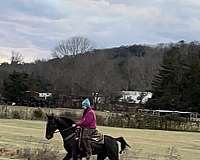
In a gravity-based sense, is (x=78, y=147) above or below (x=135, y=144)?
above

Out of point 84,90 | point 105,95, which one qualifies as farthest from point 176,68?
point 84,90

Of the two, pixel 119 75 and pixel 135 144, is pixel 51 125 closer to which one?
pixel 135 144

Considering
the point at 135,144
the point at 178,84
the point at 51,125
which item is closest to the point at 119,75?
the point at 178,84

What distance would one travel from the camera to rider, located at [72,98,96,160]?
1733 cm

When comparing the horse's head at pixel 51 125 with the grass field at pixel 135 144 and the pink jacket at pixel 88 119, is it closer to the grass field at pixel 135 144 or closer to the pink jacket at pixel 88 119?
the pink jacket at pixel 88 119

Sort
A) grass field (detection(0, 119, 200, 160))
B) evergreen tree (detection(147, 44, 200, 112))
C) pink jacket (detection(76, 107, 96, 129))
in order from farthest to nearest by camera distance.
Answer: evergreen tree (detection(147, 44, 200, 112)) → grass field (detection(0, 119, 200, 160)) → pink jacket (detection(76, 107, 96, 129))

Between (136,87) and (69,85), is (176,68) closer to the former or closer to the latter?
(69,85)

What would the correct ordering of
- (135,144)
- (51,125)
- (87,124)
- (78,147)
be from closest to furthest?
(87,124) < (78,147) < (51,125) < (135,144)

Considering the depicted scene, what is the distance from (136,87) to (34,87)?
57011mm

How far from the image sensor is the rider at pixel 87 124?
56.9ft

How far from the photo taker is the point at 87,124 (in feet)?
57.4

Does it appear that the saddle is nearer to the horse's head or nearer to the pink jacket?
the pink jacket

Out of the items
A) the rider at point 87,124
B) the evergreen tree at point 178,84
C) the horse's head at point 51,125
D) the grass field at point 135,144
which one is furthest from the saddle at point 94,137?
the evergreen tree at point 178,84

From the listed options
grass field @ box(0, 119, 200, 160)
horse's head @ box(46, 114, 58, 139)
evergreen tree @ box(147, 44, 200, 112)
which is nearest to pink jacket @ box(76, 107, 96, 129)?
horse's head @ box(46, 114, 58, 139)
